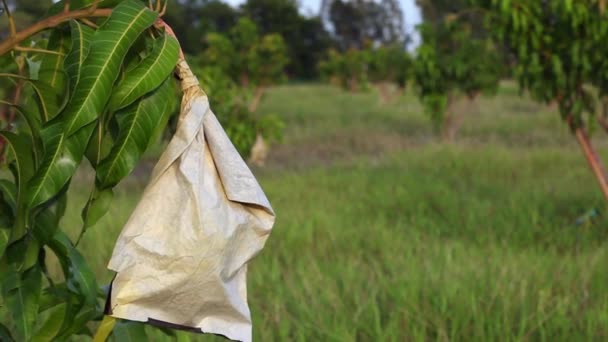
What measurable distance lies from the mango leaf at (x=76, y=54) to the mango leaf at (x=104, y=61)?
2cm

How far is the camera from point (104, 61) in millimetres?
944

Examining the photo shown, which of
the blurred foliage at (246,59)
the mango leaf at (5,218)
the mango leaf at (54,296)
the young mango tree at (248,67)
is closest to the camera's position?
the mango leaf at (5,218)

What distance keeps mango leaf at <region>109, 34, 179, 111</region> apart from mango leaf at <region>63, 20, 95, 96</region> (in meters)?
0.06

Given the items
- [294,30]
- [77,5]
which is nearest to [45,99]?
[77,5]

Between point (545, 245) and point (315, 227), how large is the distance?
1.50 m

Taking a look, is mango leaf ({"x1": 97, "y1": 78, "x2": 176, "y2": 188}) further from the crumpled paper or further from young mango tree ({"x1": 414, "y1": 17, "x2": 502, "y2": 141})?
young mango tree ({"x1": 414, "y1": 17, "x2": 502, "y2": 141})

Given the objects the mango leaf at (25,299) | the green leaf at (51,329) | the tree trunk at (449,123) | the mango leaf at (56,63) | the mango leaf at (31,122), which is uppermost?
the mango leaf at (56,63)

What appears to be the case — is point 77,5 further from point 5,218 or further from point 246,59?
point 246,59

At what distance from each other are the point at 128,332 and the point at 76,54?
46 centimetres

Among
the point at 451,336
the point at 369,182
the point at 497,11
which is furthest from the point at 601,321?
the point at 369,182

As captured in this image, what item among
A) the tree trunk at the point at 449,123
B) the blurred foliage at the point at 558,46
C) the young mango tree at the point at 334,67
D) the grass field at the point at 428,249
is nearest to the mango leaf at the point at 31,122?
→ the grass field at the point at 428,249

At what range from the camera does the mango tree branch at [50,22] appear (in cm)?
101

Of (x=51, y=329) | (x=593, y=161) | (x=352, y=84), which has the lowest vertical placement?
(x=352, y=84)

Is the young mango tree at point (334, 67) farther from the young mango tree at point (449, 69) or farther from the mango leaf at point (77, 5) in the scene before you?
the mango leaf at point (77, 5)
